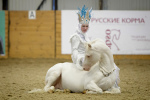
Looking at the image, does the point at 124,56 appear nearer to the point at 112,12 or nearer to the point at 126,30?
the point at 126,30

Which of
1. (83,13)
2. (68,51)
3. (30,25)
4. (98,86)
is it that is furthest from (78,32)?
(30,25)

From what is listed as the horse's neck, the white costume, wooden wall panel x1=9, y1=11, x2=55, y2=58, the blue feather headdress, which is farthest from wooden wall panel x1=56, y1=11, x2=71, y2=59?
the horse's neck

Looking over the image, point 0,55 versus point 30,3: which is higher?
point 30,3

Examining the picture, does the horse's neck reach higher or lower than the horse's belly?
higher

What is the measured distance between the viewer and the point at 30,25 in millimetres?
16016

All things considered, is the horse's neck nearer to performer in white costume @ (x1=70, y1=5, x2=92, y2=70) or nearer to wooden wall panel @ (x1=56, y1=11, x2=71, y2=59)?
performer in white costume @ (x1=70, y1=5, x2=92, y2=70)

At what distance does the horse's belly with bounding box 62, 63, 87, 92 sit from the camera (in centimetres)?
584

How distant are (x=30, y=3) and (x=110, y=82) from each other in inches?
571

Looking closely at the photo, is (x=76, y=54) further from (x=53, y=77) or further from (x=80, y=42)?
(x=53, y=77)

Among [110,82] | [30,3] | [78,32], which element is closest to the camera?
[110,82]

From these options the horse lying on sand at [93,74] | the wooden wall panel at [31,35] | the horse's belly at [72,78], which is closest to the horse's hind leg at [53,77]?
the horse lying on sand at [93,74]

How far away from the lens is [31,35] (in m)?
16.0

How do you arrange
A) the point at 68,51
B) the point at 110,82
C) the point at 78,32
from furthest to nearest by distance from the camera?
the point at 68,51
the point at 78,32
the point at 110,82

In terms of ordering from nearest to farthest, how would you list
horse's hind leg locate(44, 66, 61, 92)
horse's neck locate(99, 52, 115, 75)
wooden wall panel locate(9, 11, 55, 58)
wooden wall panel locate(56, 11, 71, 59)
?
horse's neck locate(99, 52, 115, 75), horse's hind leg locate(44, 66, 61, 92), wooden wall panel locate(56, 11, 71, 59), wooden wall panel locate(9, 11, 55, 58)
